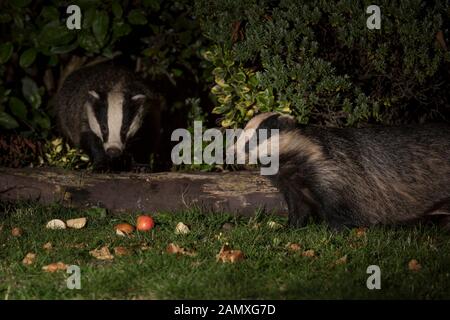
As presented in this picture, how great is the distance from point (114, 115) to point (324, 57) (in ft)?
6.39

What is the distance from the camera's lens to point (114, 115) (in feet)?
21.4

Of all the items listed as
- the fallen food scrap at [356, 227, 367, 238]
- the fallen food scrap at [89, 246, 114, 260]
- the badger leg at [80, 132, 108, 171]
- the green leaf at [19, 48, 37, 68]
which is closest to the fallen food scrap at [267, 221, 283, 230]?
the fallen food scrap at [356, 227, 367, 238]

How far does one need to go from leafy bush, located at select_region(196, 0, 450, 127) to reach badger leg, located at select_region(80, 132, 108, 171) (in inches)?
50.0

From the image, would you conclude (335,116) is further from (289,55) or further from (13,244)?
(13,244)

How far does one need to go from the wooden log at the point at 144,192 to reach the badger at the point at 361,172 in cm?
42

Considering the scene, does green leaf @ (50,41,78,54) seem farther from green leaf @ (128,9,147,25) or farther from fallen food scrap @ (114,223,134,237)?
fallen food scrap @ (114,223,134,237)

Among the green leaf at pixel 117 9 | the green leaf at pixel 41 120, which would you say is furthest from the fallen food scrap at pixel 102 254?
the green leaf at pixel 41 120

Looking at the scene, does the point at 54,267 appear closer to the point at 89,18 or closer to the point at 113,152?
the point at 113,152

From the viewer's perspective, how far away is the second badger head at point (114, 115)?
6441 millimetres

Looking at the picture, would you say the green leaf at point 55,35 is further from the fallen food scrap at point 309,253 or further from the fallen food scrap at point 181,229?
the fallen food scrap at point 309,253

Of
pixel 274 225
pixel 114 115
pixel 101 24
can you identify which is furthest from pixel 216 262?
pixel 101 24

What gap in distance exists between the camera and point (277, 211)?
18.2ft

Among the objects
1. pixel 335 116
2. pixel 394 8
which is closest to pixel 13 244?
pixel 335 116

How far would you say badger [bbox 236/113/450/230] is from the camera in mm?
4934
